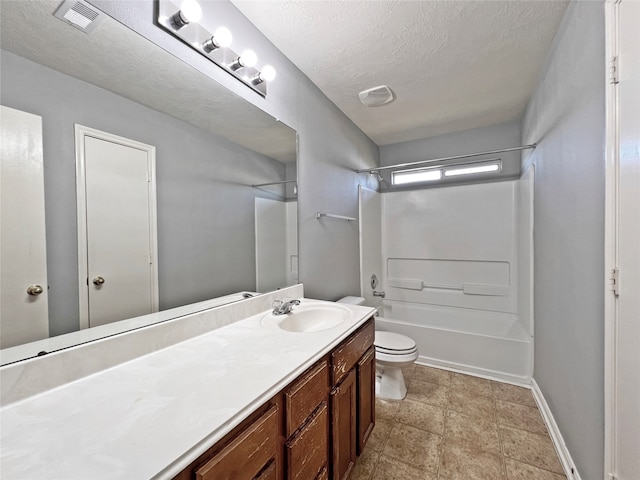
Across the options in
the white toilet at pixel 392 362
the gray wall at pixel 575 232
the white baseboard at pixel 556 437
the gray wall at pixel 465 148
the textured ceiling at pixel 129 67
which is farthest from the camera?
the gray wall at pixel 465 148

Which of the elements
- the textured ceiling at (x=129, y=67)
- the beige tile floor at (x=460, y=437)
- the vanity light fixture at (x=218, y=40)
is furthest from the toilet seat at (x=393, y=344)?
the vanity light fixture at (x=218, y=40)

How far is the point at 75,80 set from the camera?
2.72 feet

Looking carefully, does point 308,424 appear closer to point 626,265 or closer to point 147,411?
point 147,411

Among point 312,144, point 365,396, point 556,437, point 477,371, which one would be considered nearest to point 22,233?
point 365,396

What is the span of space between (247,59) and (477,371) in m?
3.03

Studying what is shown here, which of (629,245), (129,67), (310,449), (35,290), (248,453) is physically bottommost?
(310,449)

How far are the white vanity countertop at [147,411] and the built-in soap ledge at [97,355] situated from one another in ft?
0.09

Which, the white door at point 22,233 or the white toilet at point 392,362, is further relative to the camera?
the white toilet at point 392,362

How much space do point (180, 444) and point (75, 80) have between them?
3.55ft

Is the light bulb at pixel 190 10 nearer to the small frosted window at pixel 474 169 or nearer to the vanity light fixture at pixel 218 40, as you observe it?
the vanity light fixture at pixel 218 40

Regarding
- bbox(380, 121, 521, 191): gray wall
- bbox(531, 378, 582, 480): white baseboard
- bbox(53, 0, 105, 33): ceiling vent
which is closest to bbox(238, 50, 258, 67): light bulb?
bbox(53, 0, 105, 33): ceiling vent

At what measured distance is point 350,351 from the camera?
49.6 inches

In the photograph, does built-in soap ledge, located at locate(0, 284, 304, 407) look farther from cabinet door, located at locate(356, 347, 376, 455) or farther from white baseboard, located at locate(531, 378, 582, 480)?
white baseboard, located at locate(531, 378, 582, 480)

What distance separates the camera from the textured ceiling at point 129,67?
0.76 metres
